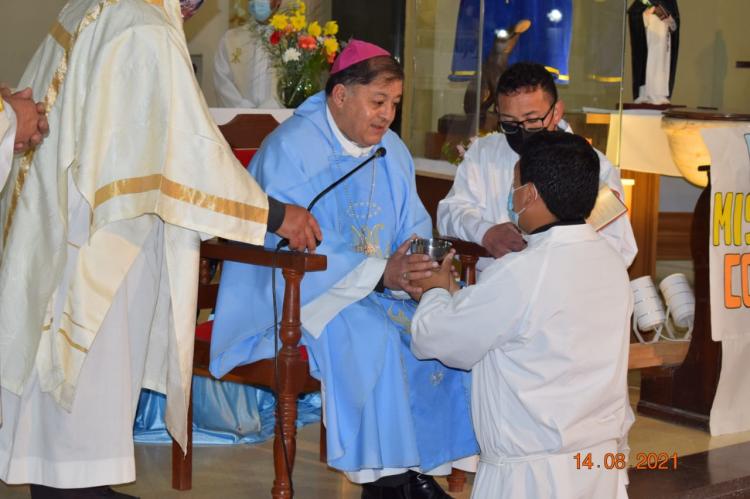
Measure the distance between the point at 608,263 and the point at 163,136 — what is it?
131cm

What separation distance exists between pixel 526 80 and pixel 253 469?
71.8 inches

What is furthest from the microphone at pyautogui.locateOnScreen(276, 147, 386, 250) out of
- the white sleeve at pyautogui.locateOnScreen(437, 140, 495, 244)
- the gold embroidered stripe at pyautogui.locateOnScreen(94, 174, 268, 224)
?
the white sleeve at pyautogui.locateOnScreen(437, 140, 495, 244)

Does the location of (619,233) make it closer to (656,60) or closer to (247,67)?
(247,67)

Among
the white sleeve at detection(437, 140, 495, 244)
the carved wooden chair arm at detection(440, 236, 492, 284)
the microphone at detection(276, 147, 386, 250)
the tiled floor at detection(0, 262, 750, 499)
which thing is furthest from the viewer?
the white sleeve at detection(437, 140, 495, 244)

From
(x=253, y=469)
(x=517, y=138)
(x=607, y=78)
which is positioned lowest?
(x=253, y=469)

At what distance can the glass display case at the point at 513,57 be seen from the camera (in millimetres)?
7168

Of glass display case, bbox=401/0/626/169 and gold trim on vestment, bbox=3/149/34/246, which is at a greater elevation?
glass display case, bbox=401/0/626/169

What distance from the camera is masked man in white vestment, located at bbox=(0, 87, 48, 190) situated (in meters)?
2.87

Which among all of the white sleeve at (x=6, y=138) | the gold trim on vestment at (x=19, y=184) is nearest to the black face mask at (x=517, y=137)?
the gold trim on vestment at (x=19, y=184)

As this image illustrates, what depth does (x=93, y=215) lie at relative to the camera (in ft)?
10.1

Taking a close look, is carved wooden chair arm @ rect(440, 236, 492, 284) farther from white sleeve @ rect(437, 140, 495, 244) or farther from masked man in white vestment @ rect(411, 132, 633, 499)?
masked man in white vestment @ rect(411, 132, 633, 499)

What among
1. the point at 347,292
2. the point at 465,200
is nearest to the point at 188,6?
the point at 347,292

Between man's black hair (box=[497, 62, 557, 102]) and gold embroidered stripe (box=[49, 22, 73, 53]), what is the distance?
1.71 metres

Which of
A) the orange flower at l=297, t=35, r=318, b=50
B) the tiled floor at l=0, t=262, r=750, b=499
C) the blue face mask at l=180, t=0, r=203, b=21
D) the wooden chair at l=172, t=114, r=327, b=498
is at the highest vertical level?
the orange flower at l=297, t=35, r=318, b=50
